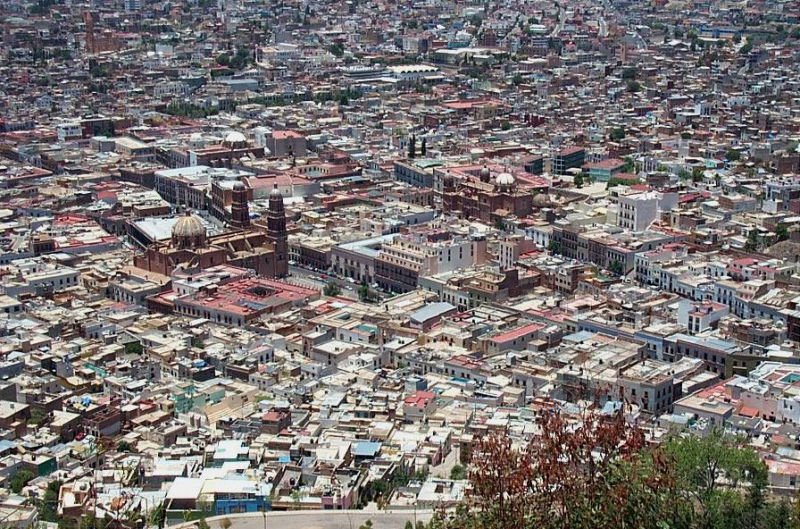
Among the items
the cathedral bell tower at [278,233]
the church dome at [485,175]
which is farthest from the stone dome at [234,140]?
the cathedral bell tower at [278,233]

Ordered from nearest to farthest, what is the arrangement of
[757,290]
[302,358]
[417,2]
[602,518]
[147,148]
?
1. [602,518]
2. [302,358]
3. [757,290]
4. [147,148]
5. [417,2]

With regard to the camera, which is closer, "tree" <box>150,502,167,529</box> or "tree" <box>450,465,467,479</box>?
"tree" <box>150,502,167,529</box>

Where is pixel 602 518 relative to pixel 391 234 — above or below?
above

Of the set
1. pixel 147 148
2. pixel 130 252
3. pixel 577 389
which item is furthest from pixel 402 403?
pixel 147 148

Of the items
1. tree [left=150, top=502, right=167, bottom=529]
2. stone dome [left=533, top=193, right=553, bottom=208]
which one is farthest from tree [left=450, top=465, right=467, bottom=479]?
stone dome [left=533, top=193, right=553, bottom=208]

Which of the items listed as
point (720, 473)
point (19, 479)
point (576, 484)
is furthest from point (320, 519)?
point (576, 484)

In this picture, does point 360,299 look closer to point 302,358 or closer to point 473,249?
point 473,249

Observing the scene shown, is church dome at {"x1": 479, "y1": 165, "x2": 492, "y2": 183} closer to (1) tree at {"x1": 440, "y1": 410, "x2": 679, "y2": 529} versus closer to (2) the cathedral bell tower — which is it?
(2) the cathedral bell tower
